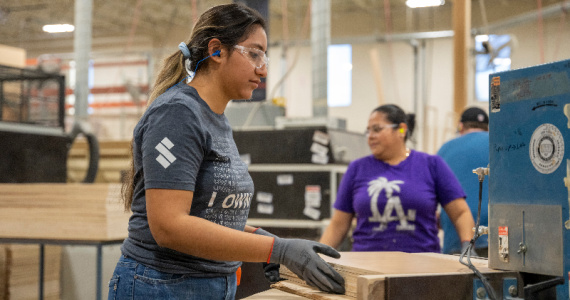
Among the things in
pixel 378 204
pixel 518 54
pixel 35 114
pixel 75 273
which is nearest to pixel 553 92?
pixel 378 204

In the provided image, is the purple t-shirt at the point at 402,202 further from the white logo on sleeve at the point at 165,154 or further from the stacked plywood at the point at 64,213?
the white logo on sleeve at the point at 165,154

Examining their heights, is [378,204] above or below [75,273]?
above

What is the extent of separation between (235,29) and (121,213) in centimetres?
181

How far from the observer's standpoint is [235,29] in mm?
1486

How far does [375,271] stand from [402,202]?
1669mm

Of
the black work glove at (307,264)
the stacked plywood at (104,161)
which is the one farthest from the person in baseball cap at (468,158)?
the stacked plywood at (104,161)

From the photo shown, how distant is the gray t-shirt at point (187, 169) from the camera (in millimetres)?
1288

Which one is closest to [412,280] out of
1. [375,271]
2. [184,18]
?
[375,271]

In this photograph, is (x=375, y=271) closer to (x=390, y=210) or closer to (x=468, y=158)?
(x=390, y=210)

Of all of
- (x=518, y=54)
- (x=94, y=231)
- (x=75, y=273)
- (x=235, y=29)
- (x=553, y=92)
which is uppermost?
(x=518, y=54)

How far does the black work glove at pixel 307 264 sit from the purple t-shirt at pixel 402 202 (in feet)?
5.14

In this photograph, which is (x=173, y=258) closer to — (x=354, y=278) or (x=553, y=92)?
(x=354, y=278)

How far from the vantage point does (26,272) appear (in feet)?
11.8

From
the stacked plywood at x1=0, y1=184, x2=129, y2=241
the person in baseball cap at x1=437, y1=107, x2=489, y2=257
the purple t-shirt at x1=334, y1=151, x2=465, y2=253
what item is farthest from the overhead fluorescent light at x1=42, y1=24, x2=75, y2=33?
the purple t-shirt at x1=334, y1=151, x2=465, y2=253
